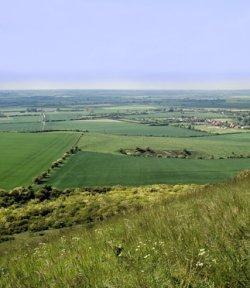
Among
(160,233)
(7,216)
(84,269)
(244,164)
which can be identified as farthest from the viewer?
(244,164)

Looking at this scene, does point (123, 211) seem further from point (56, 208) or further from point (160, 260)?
point (56, 208)

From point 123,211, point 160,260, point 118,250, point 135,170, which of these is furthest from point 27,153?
point 160,260

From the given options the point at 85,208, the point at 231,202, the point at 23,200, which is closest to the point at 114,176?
the point at 23,200

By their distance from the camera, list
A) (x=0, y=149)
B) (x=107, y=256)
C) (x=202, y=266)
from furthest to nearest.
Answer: (x=0, y=149) < (x=107, y=256) < (x=202, y=266)

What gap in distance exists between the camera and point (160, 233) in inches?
276

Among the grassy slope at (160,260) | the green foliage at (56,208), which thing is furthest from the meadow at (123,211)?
the green foliage at (56,208)

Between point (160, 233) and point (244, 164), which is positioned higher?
point (160, 233)

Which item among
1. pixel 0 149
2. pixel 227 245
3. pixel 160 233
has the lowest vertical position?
pixel 0 149

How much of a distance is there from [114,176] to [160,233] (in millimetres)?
67569

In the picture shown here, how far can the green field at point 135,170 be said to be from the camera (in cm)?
7012

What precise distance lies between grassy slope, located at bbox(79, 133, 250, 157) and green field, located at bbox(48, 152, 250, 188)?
1157cm

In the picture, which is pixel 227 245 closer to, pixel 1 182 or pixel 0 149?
pixel 1 182

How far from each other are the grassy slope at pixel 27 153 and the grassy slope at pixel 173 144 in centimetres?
590

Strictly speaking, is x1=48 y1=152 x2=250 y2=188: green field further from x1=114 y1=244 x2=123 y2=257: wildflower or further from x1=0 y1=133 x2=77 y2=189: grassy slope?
x1=114 y1=244 x2=123 y2=257: wildflower
